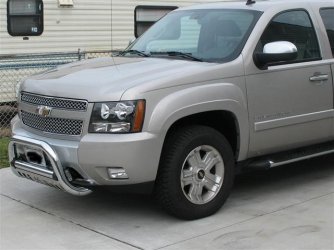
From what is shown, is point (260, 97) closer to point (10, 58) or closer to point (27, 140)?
point (27, 140)

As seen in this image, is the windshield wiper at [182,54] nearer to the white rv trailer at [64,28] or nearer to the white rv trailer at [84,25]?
the white rv trailer at [64,28]

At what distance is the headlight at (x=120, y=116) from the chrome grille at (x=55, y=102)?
16 centimetres

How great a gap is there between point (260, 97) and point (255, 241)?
1388 millimetres

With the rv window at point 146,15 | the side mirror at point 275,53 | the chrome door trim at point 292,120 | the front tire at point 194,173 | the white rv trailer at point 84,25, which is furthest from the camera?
the rv window at point 146,15

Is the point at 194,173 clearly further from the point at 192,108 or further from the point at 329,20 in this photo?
the point at 329,20

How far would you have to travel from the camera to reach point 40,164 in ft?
17.2

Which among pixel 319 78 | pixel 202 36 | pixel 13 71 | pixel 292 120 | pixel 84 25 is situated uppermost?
pixel 202 36

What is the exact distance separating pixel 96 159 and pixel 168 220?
907mm

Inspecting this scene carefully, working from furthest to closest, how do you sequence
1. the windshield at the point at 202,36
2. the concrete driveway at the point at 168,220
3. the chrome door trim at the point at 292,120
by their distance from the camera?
the windshield at the point at 202,36 → the chrome door trim at the point at 292,120 → the concrete driveway at the point at 168,220

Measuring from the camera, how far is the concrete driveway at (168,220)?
4.77 m

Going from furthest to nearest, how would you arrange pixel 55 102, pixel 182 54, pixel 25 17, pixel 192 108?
pixel 25 17 < pixel 182 54 < pixel 55 102 < pixel 192 108

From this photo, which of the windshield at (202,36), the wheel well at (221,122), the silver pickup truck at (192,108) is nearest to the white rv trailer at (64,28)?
the windshield at (202,36)

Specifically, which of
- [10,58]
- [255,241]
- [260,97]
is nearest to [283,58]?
[260,97]

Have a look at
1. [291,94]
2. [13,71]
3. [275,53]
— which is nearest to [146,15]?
[13,71]
